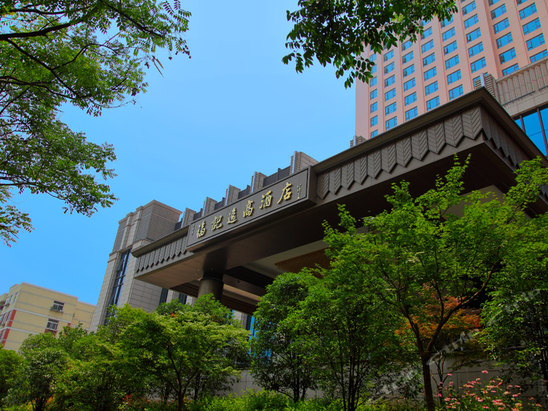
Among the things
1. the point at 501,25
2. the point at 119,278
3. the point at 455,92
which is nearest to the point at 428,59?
the point at 455,92

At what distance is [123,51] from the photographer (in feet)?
25.6

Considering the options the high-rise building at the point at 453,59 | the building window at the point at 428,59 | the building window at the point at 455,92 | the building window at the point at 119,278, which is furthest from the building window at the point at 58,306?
the building window at the point at 455,92

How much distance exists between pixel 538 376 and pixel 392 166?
652 cm

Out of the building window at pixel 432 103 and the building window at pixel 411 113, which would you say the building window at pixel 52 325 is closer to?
the building window at pixel 411 113

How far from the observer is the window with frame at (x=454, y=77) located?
3834 centimetres

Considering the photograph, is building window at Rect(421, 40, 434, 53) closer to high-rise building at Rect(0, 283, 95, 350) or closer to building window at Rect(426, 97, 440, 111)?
building window at Rect(426, 97, 440, 111)

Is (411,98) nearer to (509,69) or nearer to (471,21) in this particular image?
(471,21)

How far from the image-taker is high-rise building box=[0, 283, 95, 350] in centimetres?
5947

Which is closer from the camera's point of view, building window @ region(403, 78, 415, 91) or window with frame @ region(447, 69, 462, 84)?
window with frame @ region(447, 69, 462, 84)

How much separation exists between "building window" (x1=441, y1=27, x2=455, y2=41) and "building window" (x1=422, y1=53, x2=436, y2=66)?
73.3 inches

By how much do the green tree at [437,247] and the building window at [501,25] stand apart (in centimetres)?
3447

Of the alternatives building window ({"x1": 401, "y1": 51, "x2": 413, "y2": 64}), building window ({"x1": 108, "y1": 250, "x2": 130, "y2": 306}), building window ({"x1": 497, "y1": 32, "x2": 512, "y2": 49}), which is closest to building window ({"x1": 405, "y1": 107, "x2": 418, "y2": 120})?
building window ({"x1": 401, "y1": 51, "x2": 413, "y2": 64})

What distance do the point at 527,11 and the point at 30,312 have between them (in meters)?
70.3

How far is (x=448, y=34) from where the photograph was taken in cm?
4112
